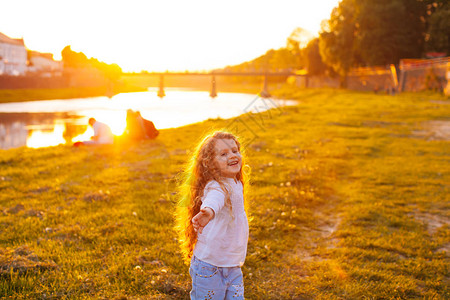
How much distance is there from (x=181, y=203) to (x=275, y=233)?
3399 millimetres

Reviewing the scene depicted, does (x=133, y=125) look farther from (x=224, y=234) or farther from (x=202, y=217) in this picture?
(x=202, y=217)

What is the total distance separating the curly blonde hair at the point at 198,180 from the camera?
3203mm

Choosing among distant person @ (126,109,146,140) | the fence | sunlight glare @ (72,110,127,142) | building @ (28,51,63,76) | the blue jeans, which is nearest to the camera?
the blue jeans

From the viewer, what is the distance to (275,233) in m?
6.46

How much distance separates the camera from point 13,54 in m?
92.8

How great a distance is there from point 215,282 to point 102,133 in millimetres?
13391

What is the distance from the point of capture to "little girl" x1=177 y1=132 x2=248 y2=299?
306 centimetres

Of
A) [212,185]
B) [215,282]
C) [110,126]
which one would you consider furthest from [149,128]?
[215,282]

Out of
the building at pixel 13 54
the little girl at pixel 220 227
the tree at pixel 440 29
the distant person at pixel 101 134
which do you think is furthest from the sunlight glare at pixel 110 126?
the building at pixel 13 54

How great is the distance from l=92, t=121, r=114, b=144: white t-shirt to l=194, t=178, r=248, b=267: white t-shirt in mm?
13070

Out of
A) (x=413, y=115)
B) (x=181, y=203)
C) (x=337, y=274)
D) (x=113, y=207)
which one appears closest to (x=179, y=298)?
(x=181, y=203)

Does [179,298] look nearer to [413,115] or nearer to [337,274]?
[337,274]

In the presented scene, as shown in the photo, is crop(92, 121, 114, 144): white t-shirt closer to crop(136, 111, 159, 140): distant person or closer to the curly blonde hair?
crop(136, 111, 159, 140): distant person

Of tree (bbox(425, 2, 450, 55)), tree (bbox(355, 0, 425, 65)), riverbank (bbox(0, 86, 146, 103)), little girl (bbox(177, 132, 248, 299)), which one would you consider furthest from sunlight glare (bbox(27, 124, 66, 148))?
tree (bbox(425, 2, 450, 55))
